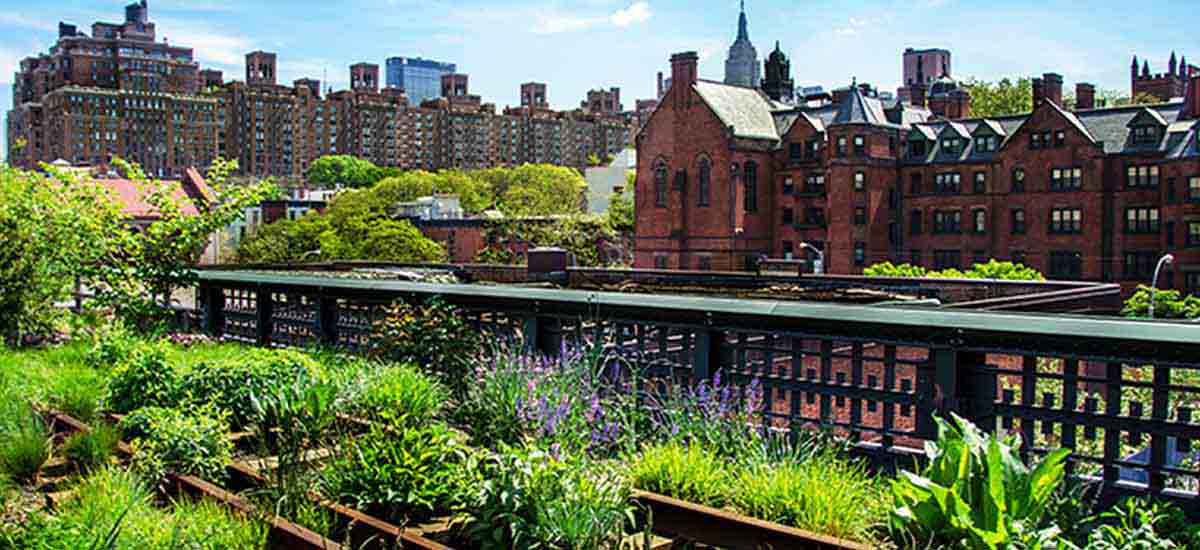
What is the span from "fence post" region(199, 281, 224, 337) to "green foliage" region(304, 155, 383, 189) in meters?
156

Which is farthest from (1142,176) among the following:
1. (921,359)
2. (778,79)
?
(921,359)

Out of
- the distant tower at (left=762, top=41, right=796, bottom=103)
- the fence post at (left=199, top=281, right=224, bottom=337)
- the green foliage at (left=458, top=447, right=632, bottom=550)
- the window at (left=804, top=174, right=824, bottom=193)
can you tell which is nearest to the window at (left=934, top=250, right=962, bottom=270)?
the window at (left=804, top=174, right=824, bottom=193)

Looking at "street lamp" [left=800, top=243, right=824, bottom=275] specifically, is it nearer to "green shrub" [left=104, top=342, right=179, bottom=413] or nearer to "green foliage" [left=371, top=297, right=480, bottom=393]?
"green foliage" [left=371, top=297, right=480, bottom=393]

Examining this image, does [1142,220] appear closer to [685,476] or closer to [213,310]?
[213,310]

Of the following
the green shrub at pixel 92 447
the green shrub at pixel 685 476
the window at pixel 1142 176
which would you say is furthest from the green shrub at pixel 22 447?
the window at pixel 1142 176

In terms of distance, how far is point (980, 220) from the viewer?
62.4 m

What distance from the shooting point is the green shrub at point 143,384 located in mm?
7527

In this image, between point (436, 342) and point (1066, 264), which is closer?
point (436, 342)

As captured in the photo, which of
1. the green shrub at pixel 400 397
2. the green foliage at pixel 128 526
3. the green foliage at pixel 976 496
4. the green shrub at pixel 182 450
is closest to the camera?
the green foliage at pixel 976 496

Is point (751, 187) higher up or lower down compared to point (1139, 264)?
higher up

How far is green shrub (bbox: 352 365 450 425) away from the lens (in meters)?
6.60

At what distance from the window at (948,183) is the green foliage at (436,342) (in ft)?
197

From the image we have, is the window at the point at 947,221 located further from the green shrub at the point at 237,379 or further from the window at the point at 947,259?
the green shrub at the point at 237,379

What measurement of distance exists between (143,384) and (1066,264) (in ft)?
194
